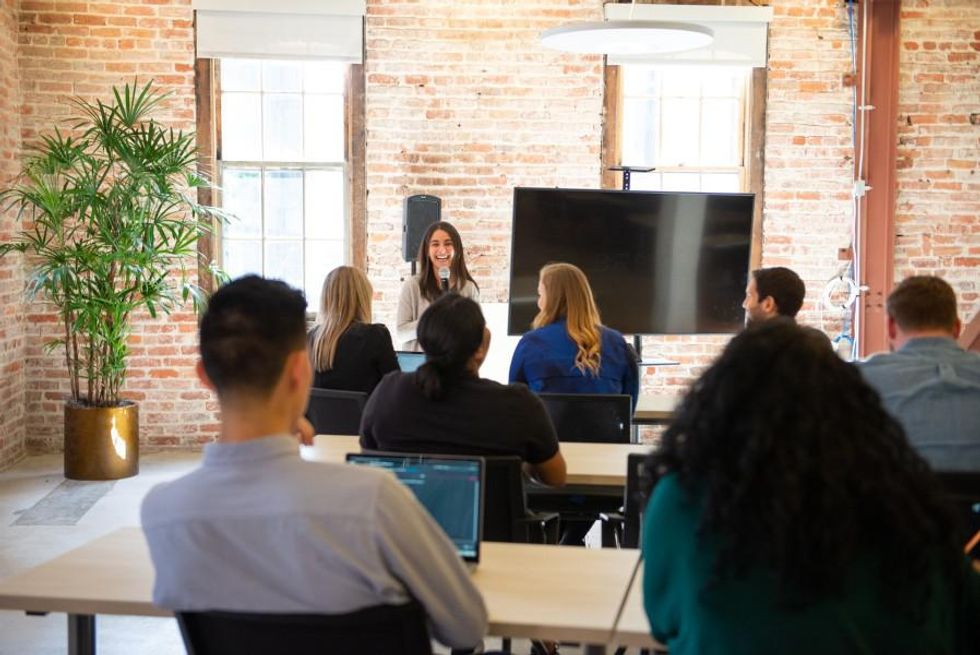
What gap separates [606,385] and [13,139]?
4.65 m

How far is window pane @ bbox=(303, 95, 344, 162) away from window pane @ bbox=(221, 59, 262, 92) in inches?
14.1

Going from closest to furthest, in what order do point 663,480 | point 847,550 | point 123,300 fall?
1. point 847,550
2. point 663,480
3. point 123,300

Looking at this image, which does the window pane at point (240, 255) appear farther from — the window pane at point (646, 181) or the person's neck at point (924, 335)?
the person's neck at point (924, 335)

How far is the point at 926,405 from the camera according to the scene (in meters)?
3.21

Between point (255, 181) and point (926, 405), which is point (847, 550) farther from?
point (255, 181)

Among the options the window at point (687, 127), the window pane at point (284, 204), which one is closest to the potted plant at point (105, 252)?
the window pane at point (284, 204)

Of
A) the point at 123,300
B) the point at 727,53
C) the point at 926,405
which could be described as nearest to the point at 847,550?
the point at 926,405

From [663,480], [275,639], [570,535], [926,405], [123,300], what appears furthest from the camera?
[123,300]

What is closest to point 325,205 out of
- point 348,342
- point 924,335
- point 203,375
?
point 348,342

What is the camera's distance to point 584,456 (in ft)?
13.5

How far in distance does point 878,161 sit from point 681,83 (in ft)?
4.59

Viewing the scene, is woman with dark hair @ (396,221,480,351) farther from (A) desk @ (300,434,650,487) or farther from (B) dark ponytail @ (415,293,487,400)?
(B) dark ponytail @ (415,293,487,400)

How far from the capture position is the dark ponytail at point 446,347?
11.0ft

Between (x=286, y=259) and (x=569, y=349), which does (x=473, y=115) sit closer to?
(x=286, y=259)
